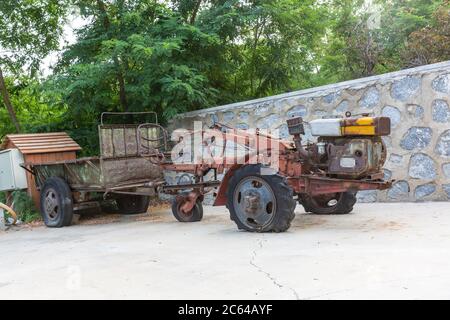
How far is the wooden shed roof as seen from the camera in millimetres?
10414

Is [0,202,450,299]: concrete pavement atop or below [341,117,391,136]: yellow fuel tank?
below

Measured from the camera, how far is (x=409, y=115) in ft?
26.1

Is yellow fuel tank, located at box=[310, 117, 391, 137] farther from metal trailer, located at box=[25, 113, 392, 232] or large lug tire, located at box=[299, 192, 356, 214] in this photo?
large lug tire, located at box=[299, 192, 356, 214]

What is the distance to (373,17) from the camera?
12508mm

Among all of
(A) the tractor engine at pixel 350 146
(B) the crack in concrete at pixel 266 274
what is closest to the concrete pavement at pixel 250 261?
(B) the crack in concrete at pixel 266 274

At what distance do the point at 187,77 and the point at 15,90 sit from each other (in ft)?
21.4

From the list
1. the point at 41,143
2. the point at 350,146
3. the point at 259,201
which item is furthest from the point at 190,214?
the point at 41,143

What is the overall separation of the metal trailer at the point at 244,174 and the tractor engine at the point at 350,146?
0.4 inches

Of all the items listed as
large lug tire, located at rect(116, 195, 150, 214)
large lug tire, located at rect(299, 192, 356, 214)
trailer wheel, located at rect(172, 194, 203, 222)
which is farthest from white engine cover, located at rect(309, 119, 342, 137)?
large lug tire, located at rect(116, 195, 150, 214)

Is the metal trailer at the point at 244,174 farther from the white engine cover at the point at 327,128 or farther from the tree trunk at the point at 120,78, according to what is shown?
the tree trunk at the point at 120,78

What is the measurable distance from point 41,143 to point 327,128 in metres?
6.49

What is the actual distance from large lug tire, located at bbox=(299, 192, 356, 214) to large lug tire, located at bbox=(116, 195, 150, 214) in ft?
11.4

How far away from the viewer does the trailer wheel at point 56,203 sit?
8875mm

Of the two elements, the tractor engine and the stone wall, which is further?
the stone wall
